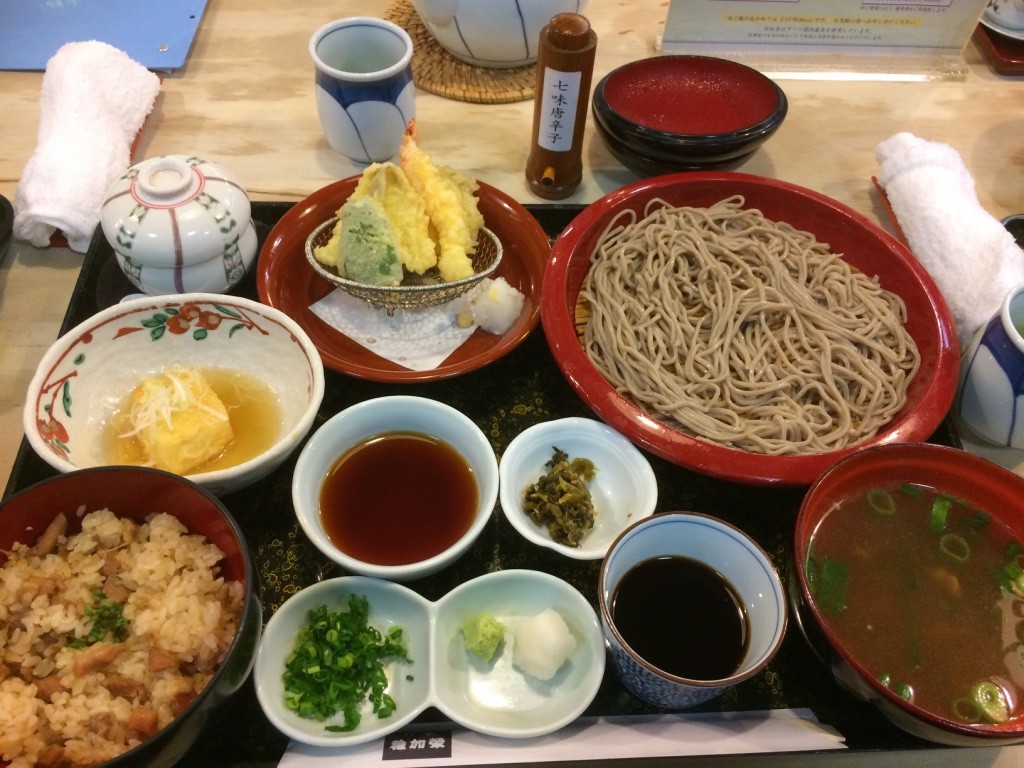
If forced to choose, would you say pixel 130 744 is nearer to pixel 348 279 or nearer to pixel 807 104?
pixel 348 279

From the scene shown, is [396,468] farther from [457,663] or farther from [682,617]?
[682,617]

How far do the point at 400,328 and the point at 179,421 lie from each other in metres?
0.64

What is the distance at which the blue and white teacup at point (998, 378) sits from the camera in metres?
1.56

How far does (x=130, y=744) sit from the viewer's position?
44.3 inches

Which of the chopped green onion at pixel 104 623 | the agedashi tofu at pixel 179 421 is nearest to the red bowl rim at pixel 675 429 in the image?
the agedashi tofu at pixel 179 421

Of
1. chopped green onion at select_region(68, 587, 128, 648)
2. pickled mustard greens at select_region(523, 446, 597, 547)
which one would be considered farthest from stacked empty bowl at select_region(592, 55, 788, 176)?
chopped green onion at select_region(68, 587, 128, 648)

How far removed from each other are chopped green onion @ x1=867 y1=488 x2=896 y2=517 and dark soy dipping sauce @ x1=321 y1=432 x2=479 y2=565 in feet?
2.86

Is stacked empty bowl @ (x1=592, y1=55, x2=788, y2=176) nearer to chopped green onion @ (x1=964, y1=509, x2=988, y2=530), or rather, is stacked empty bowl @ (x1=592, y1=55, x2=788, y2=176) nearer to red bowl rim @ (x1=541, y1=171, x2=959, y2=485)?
red bowl rim @ (x1=541, y1=171, x2=959, y2=485)

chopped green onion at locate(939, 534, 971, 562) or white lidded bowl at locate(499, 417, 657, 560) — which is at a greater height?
chopped green onion at locate(939, 534, 971, 562)

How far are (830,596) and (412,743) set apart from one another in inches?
34.3

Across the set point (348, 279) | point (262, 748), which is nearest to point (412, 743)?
point (262, 748)

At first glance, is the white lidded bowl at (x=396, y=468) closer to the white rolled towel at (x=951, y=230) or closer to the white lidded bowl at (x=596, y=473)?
the white lidded bowl at (x=596, y=473)

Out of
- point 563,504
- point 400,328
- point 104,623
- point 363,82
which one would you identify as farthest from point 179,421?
point 363,82

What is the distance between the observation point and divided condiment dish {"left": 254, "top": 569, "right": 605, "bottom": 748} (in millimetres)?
1274
